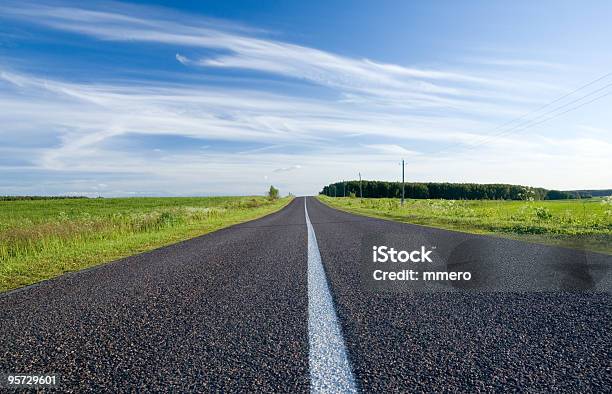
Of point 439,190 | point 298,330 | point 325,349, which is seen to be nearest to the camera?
point 325,349

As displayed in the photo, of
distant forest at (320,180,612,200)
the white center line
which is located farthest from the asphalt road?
distant forest at (320,180,612,200)

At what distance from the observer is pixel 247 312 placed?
12.0 ft

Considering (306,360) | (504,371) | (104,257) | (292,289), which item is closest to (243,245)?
(104,257)

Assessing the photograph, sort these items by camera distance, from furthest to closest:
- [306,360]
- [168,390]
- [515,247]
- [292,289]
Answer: [515,247]
[292,289]
[306,360]
[168,390]

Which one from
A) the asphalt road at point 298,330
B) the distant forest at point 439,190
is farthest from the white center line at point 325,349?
the distant forest at point 439,190

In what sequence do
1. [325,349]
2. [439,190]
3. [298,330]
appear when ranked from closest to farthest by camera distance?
[325,349] < [298,330] < [439,190]

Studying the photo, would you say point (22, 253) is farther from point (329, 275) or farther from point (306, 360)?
point (306, 360)

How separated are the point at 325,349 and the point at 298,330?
486 mm

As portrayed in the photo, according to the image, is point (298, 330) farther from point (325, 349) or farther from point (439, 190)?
point (439, 190)

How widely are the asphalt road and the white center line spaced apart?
41 millimetres

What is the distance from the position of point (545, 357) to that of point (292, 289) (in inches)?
110

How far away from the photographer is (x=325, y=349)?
8.84ft

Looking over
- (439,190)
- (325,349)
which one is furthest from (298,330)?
(439,190)

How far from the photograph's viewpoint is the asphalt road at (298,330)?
2.28m
